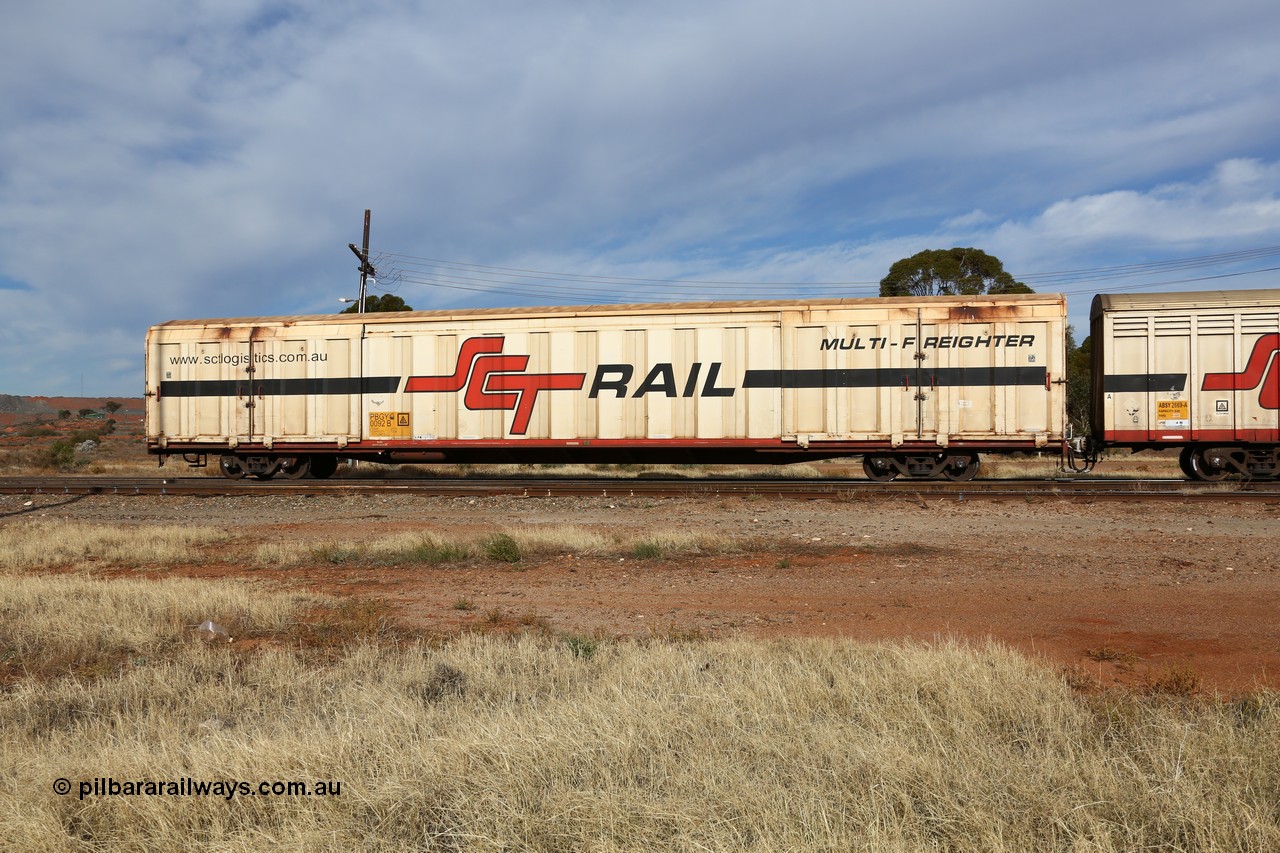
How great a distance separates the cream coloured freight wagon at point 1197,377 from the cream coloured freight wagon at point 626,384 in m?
1.11

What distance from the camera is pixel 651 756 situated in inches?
141

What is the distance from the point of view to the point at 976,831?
9.64 ft

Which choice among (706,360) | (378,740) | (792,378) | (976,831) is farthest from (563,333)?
(976,831)

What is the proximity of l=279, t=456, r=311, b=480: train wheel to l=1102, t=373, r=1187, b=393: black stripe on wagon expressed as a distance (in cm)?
1912

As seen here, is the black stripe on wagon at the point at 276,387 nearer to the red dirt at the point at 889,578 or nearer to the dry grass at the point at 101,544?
the red dirt at the point at 889,578

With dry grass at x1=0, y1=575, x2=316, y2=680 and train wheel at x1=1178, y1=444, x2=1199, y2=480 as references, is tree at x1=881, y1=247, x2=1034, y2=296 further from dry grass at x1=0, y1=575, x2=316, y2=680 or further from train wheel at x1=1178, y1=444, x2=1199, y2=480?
dry grass at x1=0, y1=575, x2=316, y2=680

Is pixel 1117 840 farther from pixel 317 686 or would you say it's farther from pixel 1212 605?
pixel 1212 605

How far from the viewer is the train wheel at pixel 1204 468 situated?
15594mm

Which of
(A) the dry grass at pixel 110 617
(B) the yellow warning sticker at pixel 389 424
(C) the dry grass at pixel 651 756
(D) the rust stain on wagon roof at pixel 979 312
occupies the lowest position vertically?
(A) the dry grass at pixel 110 617

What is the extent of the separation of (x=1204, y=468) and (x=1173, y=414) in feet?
5.29

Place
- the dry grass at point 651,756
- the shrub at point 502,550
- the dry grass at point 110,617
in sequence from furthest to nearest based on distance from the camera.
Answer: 1. the shrub at point 502,550
2. the dry grass at point 110,617
3. the dry grass at point 651,756

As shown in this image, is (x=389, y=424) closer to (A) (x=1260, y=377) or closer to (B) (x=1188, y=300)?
(B) (x=1188, y=300)

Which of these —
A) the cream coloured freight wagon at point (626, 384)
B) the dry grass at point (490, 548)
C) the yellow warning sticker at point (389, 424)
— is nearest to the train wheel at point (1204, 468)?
the cream coloured freight wagon at point (626, 384)

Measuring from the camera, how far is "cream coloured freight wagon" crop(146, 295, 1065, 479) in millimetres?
16188
